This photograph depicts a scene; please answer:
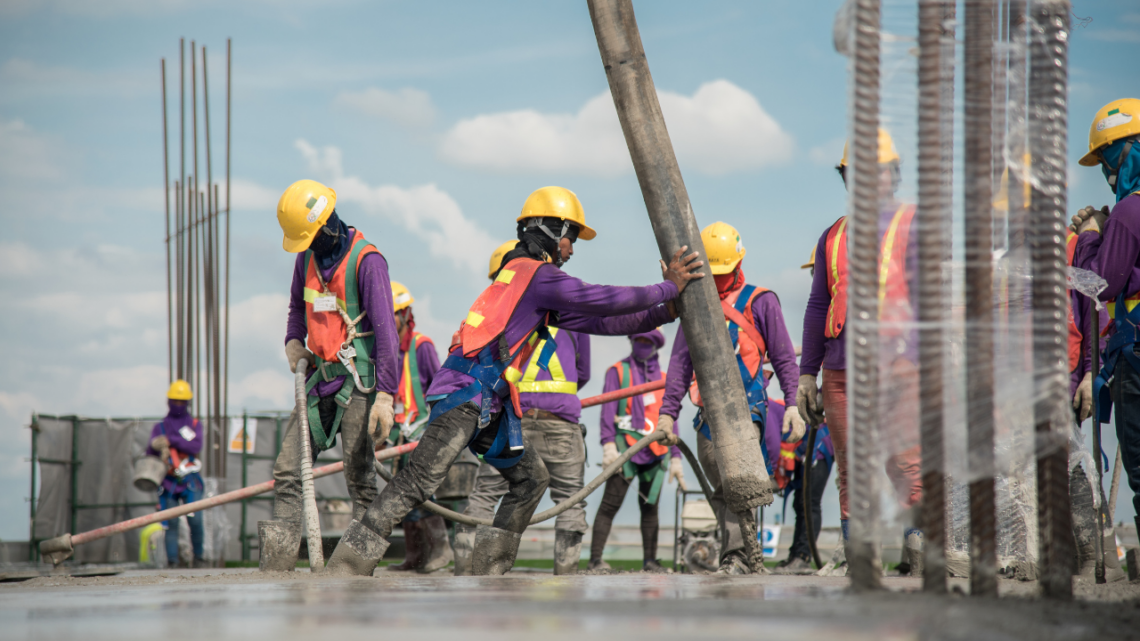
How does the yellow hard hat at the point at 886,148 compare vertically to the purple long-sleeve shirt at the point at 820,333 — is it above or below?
above

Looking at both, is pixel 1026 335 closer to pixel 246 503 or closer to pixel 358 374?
pixel 358 374

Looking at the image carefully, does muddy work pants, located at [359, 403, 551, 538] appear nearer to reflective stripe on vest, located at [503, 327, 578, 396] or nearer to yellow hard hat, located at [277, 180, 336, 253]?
yellow hard hat, located at [277, 180, 336, 253]

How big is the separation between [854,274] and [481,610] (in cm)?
131

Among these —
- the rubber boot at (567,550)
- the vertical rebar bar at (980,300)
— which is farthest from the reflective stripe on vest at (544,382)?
the vertical rebar bar at (980,300)

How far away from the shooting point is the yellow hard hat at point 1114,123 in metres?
5.15

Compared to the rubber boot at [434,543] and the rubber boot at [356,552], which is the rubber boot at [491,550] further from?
the rubber boot at [434,543]

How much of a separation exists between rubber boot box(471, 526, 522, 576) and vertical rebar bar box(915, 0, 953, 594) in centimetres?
295

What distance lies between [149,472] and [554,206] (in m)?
8.64

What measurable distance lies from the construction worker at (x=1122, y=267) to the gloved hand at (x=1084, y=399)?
7 cm

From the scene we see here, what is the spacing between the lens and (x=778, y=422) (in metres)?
7.62

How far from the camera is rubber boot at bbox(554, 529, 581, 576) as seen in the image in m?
7.15

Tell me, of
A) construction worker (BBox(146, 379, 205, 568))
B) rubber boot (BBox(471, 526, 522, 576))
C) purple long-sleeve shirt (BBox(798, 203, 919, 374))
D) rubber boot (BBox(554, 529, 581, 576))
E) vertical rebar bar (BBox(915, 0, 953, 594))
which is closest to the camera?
vertical rebar bar (BBox(915, 0, 953, 594))

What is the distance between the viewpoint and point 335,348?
573 centimetres

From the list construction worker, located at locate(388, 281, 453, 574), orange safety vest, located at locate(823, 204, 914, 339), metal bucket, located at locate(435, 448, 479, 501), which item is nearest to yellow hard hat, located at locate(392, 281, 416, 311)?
construction worker, located at locate(388, 281, 453, 574)
